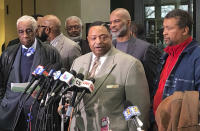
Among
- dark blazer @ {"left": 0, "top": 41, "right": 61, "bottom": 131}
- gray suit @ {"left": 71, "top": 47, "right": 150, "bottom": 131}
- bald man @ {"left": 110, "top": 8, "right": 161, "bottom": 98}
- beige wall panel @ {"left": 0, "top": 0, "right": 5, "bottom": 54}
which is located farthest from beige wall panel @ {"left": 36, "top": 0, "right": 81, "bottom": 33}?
gray suit @ {"left": 71, "top": 47, "right": 150, "bottom": 131}

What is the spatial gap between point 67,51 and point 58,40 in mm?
219

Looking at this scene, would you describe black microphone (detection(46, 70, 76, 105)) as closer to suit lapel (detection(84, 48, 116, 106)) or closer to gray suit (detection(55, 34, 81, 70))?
suit lapel (detection(84, 48, 116, 106))

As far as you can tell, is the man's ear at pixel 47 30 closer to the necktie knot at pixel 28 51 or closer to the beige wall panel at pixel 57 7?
the necktie knot at pixel 28 51

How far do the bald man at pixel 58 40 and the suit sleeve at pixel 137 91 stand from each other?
131 cm

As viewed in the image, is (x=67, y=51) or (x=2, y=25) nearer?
(x=67, y=51)

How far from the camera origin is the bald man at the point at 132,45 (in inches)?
127

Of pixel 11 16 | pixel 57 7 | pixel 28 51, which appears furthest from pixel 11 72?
pixel 57 7

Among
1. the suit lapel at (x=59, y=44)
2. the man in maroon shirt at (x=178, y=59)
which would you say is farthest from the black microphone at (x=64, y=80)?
the suit lapel at (x=59, y=44)

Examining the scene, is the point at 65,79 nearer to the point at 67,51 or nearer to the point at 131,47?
the point at 131,47

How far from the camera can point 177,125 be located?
6.19 feet

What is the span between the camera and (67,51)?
3.69 metres

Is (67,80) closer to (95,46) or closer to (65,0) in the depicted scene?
(95,46)

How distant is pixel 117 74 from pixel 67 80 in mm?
556

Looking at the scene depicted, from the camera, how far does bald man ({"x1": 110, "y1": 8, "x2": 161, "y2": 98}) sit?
3.23 metres
